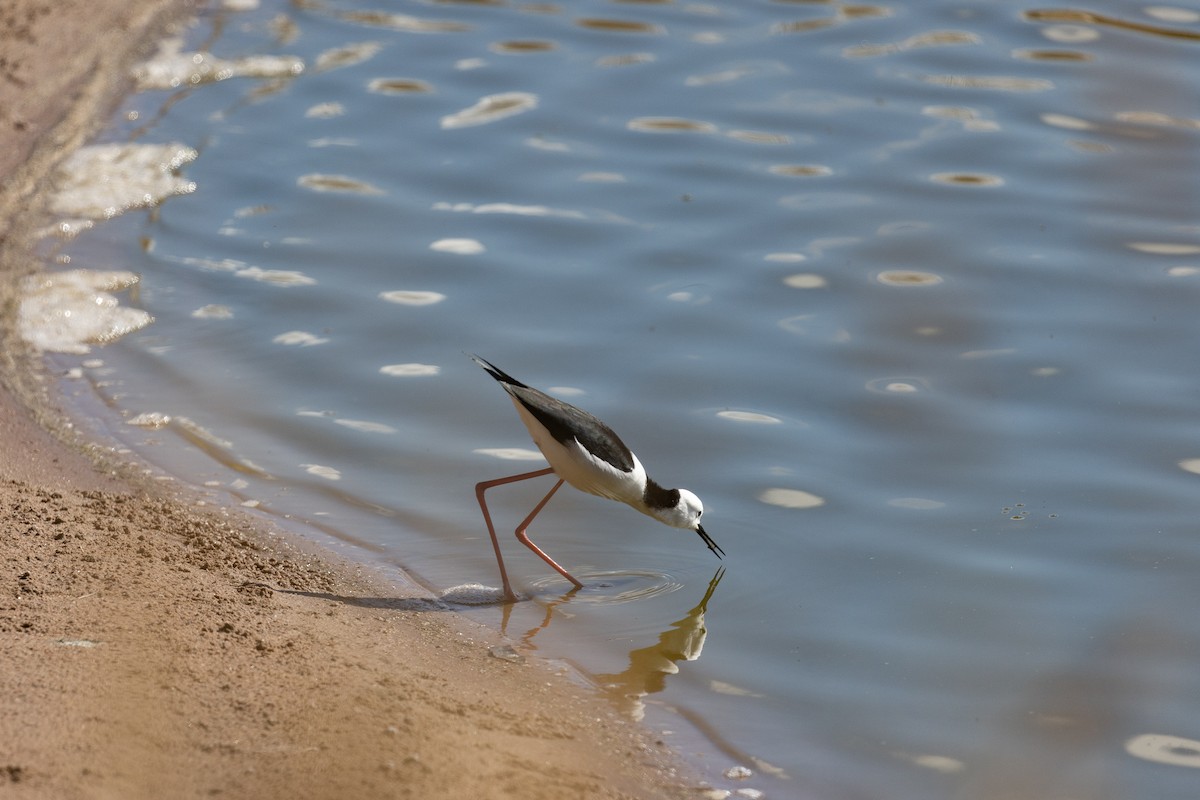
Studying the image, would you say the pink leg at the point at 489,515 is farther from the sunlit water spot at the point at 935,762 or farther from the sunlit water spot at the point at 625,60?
the sunlit water spot at the point at 625,60

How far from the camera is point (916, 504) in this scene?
5.71 m

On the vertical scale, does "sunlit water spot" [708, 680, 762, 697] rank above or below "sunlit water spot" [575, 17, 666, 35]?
below

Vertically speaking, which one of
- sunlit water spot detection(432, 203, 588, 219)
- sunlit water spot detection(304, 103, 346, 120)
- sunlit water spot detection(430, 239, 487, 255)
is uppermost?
sunlit water spot detection(304, 103, 346, 120)

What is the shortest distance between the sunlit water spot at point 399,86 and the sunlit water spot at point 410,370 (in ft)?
12.8

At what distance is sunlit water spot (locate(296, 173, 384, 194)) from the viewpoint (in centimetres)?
869

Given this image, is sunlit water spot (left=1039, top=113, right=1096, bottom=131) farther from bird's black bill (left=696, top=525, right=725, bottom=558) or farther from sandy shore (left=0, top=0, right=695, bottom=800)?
sandy shore (left=0, top=0, right=695, bottom=800)

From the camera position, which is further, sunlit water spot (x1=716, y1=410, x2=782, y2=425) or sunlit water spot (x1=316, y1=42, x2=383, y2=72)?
sunlit water spot (x1=316, y1=42, x2=383, y2=72)

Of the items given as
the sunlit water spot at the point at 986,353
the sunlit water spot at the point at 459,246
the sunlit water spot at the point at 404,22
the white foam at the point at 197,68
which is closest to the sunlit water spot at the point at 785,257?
the sunlit water spot at the point at 986,353

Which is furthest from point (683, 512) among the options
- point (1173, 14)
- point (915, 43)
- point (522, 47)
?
point (1173, 14)

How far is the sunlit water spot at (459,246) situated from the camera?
311 inches

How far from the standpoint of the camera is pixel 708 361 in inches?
268

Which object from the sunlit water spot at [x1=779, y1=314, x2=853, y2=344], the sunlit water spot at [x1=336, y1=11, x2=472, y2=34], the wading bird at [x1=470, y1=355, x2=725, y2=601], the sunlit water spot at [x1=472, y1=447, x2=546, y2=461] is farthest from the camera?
the sunlit water spot at [x1=336, y1=11, x2=472, y2=34]

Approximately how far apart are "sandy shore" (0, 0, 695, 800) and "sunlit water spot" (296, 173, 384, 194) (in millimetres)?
3199

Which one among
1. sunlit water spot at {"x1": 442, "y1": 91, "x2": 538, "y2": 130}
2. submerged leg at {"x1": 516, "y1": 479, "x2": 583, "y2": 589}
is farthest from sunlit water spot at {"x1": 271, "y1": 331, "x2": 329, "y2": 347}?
sunlit water spot at {"x1": 442, "y1": 91, "x2": 538, "y2": 130}
